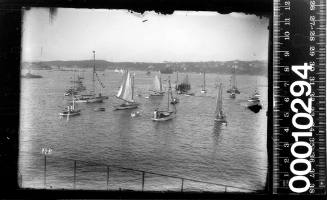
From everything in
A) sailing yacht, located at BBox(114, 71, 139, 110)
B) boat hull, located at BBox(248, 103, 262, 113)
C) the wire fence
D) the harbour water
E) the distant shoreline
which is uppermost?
the distant shoreline

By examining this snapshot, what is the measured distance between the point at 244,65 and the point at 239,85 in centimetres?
12

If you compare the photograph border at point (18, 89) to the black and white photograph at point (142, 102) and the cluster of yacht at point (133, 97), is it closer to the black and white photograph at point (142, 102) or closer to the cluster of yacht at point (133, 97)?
the black and white photograph at point (142, 102)

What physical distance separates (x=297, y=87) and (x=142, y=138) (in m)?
0.89

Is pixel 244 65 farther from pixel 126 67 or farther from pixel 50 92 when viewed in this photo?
pixel 50 92

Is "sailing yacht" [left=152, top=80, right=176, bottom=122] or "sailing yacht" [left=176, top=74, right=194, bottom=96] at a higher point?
"sailing yacht" [left=176, top=74, right=194, bottom=96]

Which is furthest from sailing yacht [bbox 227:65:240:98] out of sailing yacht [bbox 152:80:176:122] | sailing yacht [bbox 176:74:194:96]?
sailing yacht [bbox 152:80:176:122]

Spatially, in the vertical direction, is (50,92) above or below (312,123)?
above

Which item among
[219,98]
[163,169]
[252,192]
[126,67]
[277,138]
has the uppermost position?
[126,67]

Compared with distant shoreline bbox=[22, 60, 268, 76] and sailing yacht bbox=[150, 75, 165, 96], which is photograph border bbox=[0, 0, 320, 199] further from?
sailing yacht bbox=[150, 75, 165, 96]

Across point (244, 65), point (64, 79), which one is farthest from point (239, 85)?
point (64, 79)

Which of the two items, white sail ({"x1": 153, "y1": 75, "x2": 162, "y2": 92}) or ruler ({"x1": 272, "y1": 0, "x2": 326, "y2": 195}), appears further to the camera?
white sail ({"x1": 153, "y1": 75, "x2": 162, "y2": 92})

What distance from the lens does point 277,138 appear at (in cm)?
195

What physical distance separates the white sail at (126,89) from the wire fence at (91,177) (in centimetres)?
39

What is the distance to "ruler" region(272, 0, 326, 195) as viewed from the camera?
194cm
